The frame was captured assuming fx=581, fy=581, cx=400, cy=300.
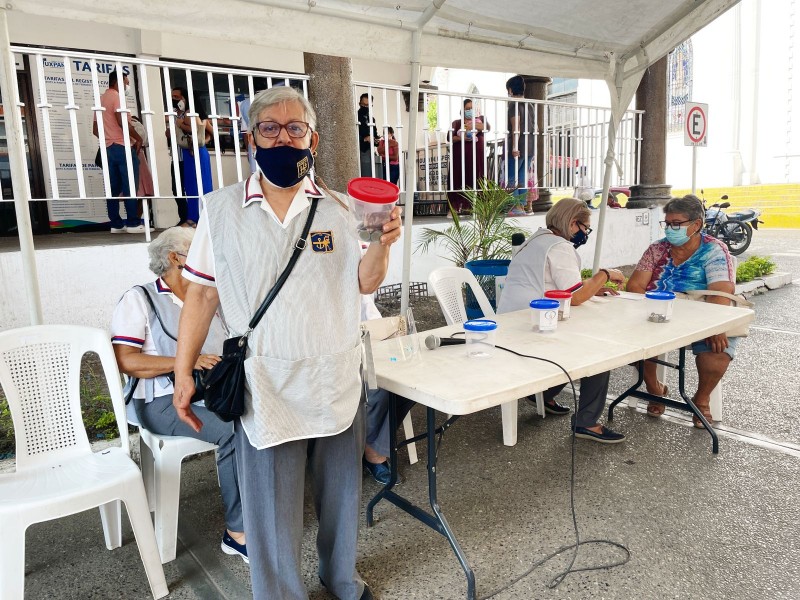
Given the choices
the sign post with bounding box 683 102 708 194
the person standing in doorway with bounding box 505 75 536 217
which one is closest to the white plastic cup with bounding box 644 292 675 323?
the person standing in doorway with bounding box 505 75 536 217

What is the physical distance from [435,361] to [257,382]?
89 cm

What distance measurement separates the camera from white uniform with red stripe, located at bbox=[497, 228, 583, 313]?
3.35 metres

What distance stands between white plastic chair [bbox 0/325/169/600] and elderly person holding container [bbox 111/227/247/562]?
0.37ft

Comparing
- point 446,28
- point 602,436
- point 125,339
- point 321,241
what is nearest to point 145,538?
point 125,339

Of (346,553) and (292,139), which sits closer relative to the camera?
(292,139)

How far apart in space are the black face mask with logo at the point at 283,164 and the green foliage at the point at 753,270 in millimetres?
7401

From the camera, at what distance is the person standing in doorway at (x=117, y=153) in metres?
5.82

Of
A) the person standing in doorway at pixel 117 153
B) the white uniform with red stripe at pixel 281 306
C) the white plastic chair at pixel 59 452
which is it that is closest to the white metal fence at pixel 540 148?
the person standing in doorway at pixel 117 153

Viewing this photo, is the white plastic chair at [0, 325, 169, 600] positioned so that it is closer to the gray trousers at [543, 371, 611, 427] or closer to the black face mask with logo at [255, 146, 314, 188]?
the black face mask with logo at [255, 146, 314, 188]

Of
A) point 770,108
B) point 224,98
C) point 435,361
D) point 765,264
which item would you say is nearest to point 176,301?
point 435,361

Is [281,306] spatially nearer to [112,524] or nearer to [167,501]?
[167,501]

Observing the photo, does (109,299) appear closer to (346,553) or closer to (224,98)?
(346,553)

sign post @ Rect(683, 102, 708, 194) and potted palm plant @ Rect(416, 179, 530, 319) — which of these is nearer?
potted palm plant @ Rect(416, 179, 530, 319)

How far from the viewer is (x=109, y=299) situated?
4.63 metres
